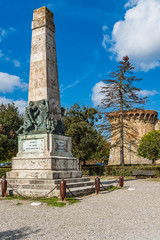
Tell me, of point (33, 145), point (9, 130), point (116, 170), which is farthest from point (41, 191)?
point (9, 130)

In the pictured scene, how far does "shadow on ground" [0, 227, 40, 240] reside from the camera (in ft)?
14.9

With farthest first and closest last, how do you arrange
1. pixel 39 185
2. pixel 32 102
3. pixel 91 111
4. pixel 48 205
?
pixel 91 111 < pixel 32 102 < pixel 39 185 < pixel 48 205

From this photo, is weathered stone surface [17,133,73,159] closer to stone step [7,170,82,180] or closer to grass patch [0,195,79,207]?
stone step [7,170,82,180]

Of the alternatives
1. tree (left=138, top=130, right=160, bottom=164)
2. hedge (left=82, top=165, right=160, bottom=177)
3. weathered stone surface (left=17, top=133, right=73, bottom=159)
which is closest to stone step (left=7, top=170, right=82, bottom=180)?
weathered stone surface (left=17, top=133, right=73, bottom=159)

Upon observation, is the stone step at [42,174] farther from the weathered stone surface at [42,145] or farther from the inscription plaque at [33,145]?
the inscription plaque at [33,145]

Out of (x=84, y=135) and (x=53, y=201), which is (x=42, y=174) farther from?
(x=84, y=135)

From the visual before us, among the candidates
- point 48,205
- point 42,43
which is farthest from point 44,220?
point 42,43

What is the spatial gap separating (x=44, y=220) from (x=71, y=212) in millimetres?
1035

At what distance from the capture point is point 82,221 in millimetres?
5695

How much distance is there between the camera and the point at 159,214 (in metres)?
6.53

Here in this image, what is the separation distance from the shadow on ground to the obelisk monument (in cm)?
367

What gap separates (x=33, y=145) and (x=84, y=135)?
1995 centimetres

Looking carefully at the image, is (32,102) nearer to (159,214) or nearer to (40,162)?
(40,162)

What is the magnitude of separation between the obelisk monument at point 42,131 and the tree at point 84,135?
1794cm
